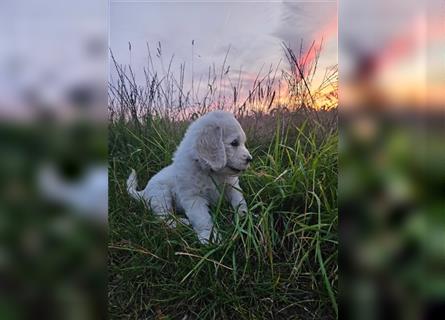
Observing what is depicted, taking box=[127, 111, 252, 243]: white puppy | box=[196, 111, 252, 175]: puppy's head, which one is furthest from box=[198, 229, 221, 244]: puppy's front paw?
box=[196, 111, 252, 175]: puppy's head

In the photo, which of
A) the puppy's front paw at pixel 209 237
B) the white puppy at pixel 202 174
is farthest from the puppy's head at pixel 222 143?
the puppy's front paw at pixel 209 237

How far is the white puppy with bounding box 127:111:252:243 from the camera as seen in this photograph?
1452mm

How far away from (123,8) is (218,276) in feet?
2.72

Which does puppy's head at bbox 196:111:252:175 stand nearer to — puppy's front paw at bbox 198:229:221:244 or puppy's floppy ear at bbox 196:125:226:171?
puppy's floppy ear at bbox 196:125:226:171

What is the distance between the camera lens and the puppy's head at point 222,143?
1447 millimetres

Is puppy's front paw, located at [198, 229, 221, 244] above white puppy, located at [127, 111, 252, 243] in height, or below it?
below

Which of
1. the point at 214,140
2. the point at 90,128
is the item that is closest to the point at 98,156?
the point at 90,128

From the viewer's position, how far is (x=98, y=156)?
46.5 inches

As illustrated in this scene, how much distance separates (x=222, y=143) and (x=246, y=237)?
11.6 inches

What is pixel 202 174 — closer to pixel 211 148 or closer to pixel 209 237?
pixel 211 148

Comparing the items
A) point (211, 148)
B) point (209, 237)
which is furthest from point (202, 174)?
point (209, 237)

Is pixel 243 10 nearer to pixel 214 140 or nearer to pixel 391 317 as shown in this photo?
pixel 214 140

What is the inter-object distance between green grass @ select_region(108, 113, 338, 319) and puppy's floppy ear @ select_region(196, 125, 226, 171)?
75 millimetres

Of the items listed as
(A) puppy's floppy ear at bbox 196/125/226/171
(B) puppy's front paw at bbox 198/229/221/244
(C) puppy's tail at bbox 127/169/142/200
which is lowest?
(B) puppy's front paw at bbox 198/229/221/244
